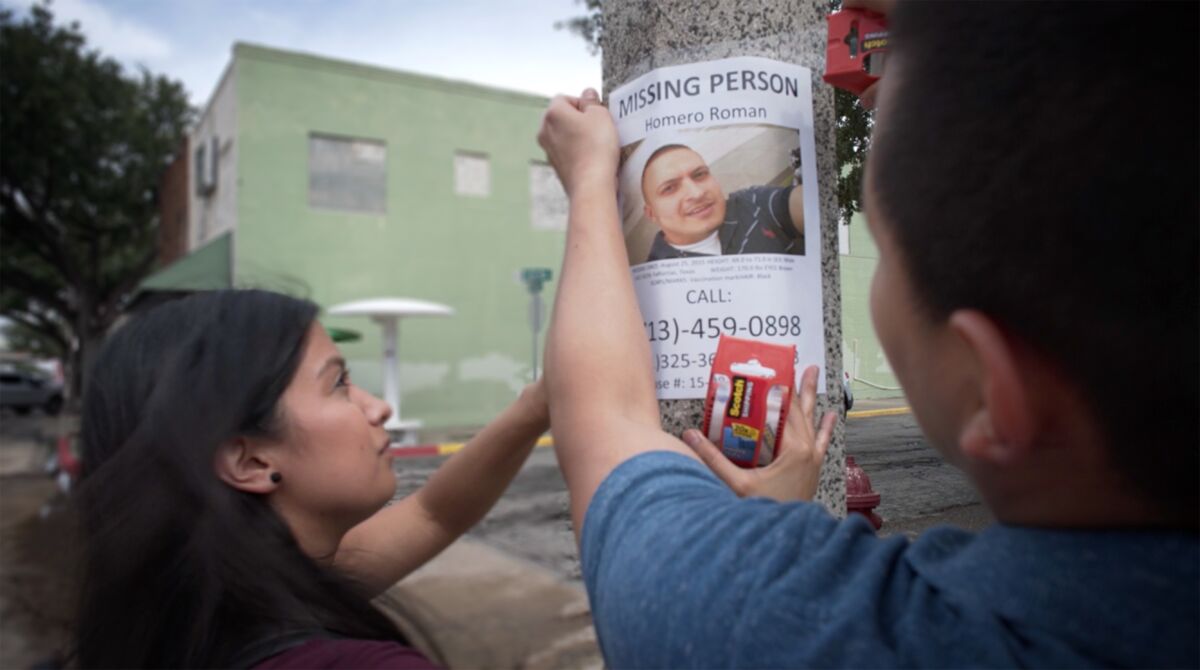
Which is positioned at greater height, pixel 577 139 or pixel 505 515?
pixel 577 139

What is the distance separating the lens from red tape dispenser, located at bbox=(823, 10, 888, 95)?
109cm

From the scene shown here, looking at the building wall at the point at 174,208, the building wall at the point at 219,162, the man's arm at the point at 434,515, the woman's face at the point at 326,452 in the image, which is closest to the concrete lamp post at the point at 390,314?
the building wall at the point at 219,162

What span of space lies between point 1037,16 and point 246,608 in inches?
50.3

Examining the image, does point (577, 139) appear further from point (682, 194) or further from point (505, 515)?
point (505, 515)

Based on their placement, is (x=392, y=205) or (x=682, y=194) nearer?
(x=682, y=194)

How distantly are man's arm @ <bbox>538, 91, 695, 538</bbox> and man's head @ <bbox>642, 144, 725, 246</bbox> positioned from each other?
0.13 meters

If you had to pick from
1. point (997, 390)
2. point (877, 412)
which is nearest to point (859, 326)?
point (877, 412)

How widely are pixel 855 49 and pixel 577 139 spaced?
397mm

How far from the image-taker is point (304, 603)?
133 cm

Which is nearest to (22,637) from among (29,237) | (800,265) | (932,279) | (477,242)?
(800,265)

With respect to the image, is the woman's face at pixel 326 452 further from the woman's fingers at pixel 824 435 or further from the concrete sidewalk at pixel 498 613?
the concrete sidewalk at pixel 498 613

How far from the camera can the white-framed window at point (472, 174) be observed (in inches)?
617

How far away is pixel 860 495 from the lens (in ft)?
4.11

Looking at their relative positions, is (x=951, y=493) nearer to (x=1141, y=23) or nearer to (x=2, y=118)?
(x=1141, y=23)
